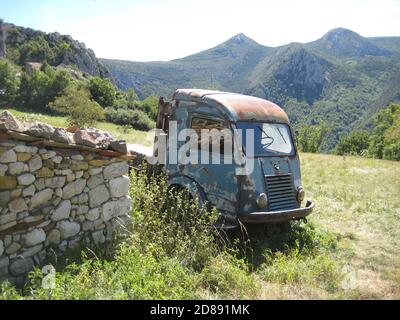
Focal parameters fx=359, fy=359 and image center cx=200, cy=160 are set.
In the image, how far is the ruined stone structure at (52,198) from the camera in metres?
4.52

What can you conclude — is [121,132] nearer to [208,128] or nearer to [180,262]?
[208,128]

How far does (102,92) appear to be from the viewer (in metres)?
66.8

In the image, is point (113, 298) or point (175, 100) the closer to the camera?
point (113, 298)

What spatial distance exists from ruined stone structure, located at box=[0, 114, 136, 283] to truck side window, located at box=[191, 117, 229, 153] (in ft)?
5.69

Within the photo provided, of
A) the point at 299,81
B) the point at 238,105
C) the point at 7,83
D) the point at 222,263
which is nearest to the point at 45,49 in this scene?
the point at 7,83

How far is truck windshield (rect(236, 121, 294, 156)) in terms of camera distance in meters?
6.59

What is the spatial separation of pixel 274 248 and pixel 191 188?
72.4 inches

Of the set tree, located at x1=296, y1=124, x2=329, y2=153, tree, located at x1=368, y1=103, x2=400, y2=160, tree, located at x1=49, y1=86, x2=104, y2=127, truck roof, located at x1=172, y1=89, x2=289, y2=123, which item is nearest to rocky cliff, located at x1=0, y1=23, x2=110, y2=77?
tree, located at x1=49, y1=86, x2=104, y2=127

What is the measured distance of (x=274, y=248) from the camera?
6.41 m

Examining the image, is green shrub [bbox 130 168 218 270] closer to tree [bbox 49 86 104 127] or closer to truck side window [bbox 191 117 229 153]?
truck side window [bbox 191 117 229 153]

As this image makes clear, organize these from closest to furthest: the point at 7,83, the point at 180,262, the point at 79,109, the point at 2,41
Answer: the point at 180,262 < the point at 79,109 < the point at 7,83 < the point at 2,41

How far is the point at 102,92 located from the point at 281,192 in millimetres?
64616
